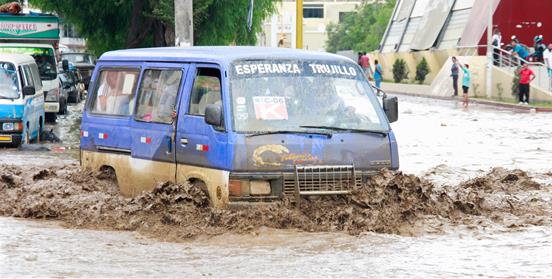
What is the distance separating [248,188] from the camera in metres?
11.2

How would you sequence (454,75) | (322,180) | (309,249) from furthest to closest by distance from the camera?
(454,75)
(322,180)
(309,249)

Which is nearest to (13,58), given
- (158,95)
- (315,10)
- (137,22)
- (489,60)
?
(137,22)

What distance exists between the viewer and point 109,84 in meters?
13.6

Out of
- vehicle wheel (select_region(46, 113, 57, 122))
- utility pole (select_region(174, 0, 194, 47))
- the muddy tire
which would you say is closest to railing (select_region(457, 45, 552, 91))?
vehicle wheel (select_region(46, 113, 57, 122))

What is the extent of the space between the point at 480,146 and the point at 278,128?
13853mm

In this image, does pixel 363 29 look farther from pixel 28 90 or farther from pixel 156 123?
pixel 156 123

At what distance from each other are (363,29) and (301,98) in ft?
338

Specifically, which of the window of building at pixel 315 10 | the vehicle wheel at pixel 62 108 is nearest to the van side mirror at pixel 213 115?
the vehicle wheel at pixel 62 108

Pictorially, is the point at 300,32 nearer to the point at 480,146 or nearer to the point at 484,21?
the point at 480,146

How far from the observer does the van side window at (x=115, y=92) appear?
516 inches

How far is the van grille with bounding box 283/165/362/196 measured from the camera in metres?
11.3

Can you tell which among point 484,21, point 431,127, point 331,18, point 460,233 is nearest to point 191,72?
point 460,233

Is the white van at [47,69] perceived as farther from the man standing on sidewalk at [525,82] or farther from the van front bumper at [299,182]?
the van front bumper at [299,182]

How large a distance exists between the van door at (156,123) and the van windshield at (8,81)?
10540 millimetres
